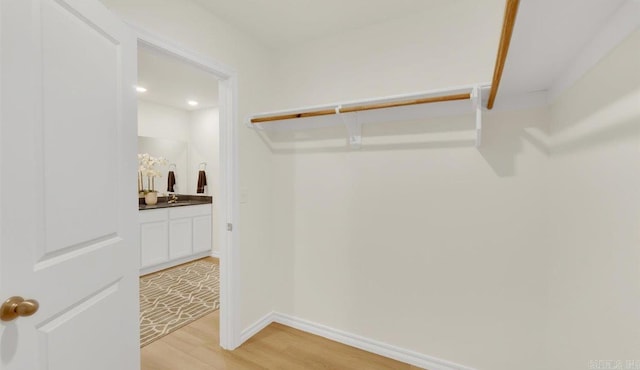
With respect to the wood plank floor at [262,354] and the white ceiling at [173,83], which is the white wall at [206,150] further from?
the wood plank floor at [262,354]

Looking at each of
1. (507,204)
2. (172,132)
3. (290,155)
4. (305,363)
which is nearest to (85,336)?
(305,363)

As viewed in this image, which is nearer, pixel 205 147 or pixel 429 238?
pixel 429 238

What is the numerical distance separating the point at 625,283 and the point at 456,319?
1.11 meters

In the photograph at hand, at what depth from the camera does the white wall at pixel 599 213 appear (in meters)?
0.83

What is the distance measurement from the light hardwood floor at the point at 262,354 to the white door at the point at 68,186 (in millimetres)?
726

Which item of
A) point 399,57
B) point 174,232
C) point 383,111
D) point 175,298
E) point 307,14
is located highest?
point 307,14

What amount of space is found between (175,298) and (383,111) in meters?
2.80

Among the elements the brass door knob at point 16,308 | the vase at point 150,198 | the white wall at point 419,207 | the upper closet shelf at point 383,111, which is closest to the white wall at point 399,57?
the white wall at point 419,207

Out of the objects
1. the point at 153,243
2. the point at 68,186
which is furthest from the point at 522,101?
the point at 153,243

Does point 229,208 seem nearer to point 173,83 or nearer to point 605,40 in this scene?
point 605,40

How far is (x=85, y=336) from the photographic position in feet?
3.45

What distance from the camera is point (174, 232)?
4051 millimetres

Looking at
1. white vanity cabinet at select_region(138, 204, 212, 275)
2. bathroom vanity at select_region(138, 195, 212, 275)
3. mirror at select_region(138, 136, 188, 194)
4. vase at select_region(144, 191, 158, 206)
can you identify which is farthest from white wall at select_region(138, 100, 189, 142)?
white vanity cabinet at select_region(138, 204, 212, 275)

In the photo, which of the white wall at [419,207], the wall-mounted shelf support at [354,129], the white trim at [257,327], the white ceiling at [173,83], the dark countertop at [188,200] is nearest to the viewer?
the white wall at [419,207]
